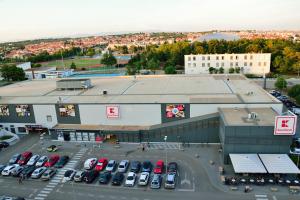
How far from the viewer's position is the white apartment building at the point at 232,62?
90.2 m

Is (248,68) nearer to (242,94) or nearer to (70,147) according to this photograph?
(242,94)

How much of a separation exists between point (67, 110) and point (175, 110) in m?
18.7

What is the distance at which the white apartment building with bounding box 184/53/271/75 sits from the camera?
296 ft

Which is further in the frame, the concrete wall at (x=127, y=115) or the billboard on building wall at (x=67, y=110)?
the billboard on building wall at (x=67, y=110)

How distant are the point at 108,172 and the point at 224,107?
20156 millimetres

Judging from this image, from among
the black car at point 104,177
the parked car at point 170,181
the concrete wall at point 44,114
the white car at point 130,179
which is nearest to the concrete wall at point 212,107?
the parked car at point 170,181

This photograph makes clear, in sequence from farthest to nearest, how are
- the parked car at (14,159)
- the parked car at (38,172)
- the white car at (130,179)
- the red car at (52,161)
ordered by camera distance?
1. the parked car at (14,159)
2. the red car at (52,161)
3. the parked car at (38,172)
4. the white car at (130,179)

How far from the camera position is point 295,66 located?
281 feet

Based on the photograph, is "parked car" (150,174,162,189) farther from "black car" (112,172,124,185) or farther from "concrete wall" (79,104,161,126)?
"concrete wall" (79,104,161,126)

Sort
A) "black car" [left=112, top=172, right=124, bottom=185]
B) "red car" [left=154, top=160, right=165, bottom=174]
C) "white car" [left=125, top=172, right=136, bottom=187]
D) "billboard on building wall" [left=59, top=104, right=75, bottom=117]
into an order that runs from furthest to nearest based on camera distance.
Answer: "billboard on building wall" [left=59, top=104, right=75, bottom=117] → "red car" [left=154, top=160, right=165, bottom=174] → "black car" [left=112, top=172, right=124, bottom=185] → "white car" [left=125, top=172, right=136, bottom=187]

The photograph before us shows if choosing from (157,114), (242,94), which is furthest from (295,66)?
(157,114)

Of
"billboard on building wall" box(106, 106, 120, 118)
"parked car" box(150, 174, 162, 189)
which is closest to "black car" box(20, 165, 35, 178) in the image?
"billboard on building wall" box(106, 106, 120, 118)

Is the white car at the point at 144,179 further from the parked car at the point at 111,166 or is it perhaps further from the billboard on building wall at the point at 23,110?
the billboard on building wall at the point at 23,110

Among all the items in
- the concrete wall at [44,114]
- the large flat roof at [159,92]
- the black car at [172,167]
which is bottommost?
the black car at [172,167]
